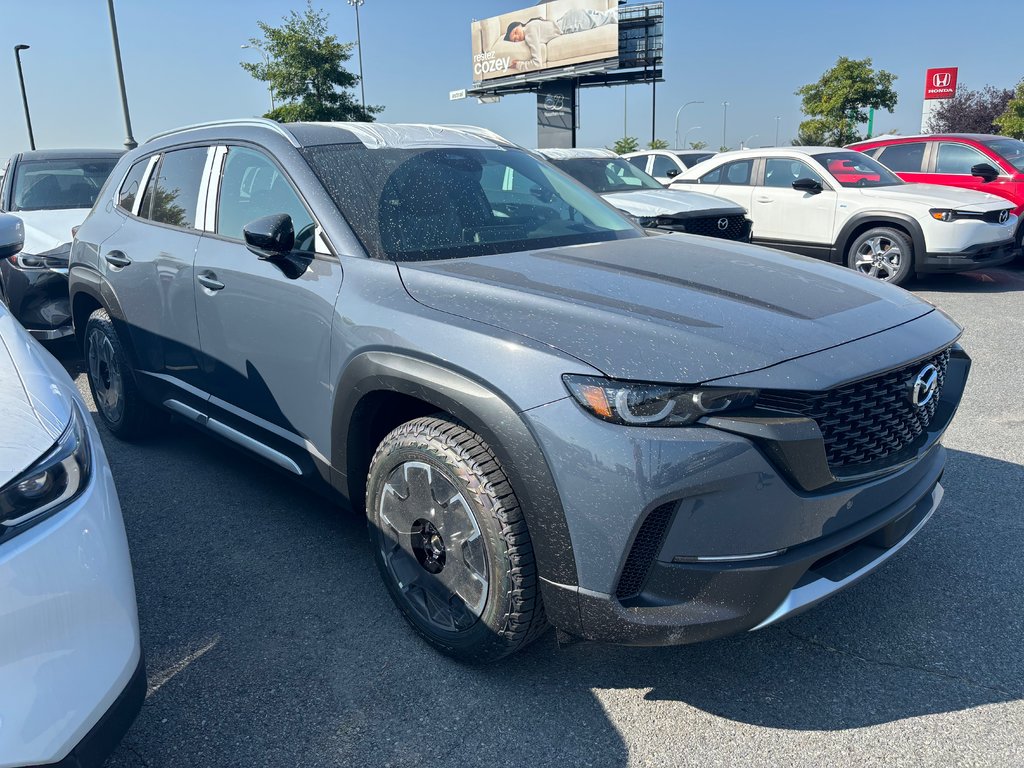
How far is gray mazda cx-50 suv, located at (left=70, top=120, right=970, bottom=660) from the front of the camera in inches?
82.4

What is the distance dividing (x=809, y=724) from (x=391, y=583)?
54.6 inches

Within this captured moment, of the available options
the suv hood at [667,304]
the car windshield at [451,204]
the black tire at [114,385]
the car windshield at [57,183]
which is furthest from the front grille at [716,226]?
the car windshield at [57,183]

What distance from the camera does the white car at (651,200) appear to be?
8352 millimetres

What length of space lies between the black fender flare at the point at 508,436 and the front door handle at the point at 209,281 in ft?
3.87

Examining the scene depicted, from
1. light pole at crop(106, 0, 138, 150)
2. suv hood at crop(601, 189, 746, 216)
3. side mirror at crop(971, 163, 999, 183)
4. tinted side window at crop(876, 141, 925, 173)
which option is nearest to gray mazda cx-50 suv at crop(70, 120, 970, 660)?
suv hood at crop(601, 189, 746, 216)

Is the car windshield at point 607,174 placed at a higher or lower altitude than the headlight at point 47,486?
higher

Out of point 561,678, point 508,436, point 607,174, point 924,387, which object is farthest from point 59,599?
point 607,174

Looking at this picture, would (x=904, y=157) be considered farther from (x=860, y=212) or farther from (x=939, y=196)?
(x=860, y=212)

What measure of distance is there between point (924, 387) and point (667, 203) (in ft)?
21.6

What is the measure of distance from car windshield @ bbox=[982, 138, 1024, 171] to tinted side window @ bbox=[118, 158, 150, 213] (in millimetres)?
9894

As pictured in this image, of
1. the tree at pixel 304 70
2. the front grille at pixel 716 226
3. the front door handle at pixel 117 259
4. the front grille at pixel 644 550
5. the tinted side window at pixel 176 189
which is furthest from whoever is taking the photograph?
the tree at pixel 304 70

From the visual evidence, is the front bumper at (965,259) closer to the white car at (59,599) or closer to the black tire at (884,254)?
the black tire at (884,254)

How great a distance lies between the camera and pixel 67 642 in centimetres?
164

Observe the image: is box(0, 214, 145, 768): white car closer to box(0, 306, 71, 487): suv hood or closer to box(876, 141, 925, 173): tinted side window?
box(0, 306, 71, 487): suv hood
